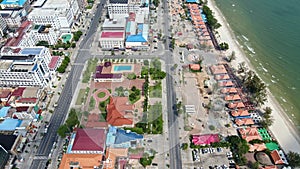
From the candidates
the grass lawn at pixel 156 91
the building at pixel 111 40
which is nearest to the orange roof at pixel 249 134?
the grass lawn at pixel 156 91

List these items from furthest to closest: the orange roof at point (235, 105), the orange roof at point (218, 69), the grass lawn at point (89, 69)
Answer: the orange roof at point (218, 69) → the grass lawn at point (89, 69) → the orange roof at point (235, 105)

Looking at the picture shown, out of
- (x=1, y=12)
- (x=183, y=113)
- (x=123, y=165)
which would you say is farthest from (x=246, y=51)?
(x=1, y=12)

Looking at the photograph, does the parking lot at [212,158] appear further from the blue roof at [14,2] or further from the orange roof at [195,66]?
the blue roof at [14,2]

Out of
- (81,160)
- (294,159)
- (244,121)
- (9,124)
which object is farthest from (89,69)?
(294,159)

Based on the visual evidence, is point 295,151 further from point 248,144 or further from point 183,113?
point 183,113

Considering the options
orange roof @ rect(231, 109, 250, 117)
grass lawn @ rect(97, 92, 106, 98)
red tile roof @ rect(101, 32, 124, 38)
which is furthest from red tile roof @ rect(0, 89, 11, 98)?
orange roof @ rect(231, 109, 250, 117)

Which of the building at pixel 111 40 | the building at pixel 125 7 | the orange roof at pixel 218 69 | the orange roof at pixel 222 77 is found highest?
the building at pixel 125 7

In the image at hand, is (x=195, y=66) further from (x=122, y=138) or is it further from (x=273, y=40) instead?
(x=273, y=40)
